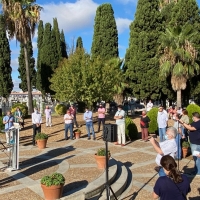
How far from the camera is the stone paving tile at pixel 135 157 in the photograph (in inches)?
399

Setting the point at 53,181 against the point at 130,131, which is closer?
the point at 53,181

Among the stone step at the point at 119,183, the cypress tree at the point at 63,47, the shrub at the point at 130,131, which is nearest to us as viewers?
the stone step at the point at 119,183

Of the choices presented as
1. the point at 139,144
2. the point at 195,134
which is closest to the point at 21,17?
the point at 139,144

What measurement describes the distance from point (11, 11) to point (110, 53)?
13.7 meters

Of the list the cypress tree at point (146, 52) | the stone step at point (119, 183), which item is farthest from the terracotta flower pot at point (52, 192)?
the cypress tree at point (146, 52)

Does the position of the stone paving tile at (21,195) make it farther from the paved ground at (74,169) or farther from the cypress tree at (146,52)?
the cypress tree at (146,52)

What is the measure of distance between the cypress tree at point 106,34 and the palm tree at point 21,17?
1110cm

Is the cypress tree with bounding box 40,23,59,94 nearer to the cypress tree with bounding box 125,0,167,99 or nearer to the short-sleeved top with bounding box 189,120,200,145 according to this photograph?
the cypress tree with bounding box 125,0,167,99

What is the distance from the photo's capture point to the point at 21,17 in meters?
23.5

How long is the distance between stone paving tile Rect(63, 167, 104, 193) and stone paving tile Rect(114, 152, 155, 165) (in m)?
2.19

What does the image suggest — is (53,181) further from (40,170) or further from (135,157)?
(135,157)

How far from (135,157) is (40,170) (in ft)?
12.5

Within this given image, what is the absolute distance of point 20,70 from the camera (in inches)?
1634

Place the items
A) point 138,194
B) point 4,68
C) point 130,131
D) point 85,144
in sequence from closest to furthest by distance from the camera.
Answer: point 138,194, point 85,144, point 130,131, point 4,68
